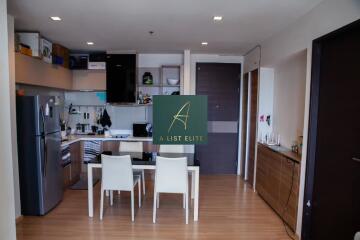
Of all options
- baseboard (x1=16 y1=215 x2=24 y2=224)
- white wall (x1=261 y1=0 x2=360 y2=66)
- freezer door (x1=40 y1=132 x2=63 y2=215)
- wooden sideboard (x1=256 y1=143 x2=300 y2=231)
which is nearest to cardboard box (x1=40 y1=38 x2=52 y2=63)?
freezer door (x1=40 y1=132 x2=63 y2=215)

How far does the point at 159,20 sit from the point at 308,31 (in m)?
1.72

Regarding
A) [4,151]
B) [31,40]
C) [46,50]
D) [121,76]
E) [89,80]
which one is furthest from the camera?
[89,80]

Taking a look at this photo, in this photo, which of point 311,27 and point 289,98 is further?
point 289,98

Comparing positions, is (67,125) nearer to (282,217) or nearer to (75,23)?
(75,23)

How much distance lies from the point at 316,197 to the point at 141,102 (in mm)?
3496

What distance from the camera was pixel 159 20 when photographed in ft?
9.47

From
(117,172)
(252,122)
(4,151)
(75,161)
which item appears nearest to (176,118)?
(117,172)

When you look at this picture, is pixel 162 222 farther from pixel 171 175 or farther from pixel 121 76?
pixel 121 76

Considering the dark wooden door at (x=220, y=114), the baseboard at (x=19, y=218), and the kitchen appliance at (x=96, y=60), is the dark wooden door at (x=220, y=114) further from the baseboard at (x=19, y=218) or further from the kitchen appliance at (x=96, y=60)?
the baseboard at (x=19, y=218)

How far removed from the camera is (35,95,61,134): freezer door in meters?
2.96

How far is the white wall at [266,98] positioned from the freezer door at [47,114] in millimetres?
3245

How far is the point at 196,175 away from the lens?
301cm

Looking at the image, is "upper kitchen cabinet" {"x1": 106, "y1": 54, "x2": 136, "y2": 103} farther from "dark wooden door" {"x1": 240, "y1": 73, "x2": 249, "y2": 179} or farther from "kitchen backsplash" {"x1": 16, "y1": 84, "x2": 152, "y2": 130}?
"dark wooden door" {"x1": 240, "y1": 73, "x2": 249, "y2": 179}

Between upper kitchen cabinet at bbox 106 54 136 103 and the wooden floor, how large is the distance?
1941 millimetres
